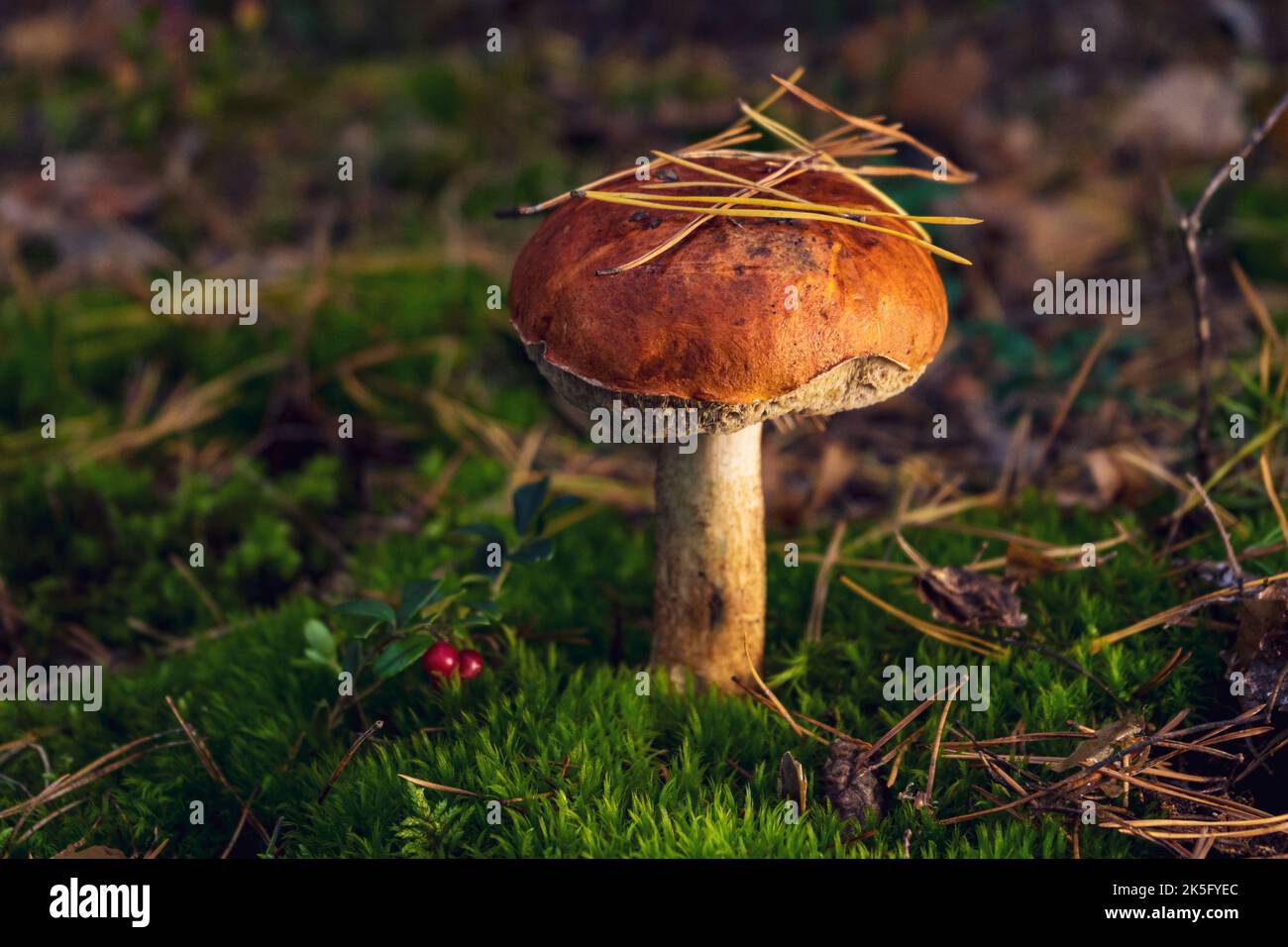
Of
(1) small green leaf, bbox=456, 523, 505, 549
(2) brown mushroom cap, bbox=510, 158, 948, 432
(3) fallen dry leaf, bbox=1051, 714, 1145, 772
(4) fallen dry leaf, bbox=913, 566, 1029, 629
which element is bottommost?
(3) fallen dry leaf, bbox=1051, 714, 1145, 772

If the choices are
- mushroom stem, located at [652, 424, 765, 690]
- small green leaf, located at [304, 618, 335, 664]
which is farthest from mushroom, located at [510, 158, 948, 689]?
small green leaf, located at [304, 618, 335, 664]

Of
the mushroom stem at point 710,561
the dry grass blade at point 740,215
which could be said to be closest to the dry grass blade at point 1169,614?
the mushroom stem at point 710,561

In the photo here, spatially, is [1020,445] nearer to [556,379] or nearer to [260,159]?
[556,379]

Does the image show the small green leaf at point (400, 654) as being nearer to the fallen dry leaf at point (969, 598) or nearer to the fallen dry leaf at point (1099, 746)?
the fallen dry leaf at point (969, 598)

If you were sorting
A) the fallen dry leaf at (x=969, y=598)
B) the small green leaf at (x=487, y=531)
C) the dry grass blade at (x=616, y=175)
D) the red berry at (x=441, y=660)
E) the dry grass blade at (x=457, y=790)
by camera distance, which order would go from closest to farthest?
the dry grass blade at (x=457, y=790) < the dry grass blade at (x=616, y=175) < the red berry at (x=441, y=660) < the fallen dry leaf at (x=969, y=598) < the small green leaf at (x=487, y=531)

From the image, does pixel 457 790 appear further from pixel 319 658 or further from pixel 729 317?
pixel 729 317

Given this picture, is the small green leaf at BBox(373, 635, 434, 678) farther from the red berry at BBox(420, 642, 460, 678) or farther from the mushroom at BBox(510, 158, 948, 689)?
the mushroom at BBox(510, 158, 948, 689)
